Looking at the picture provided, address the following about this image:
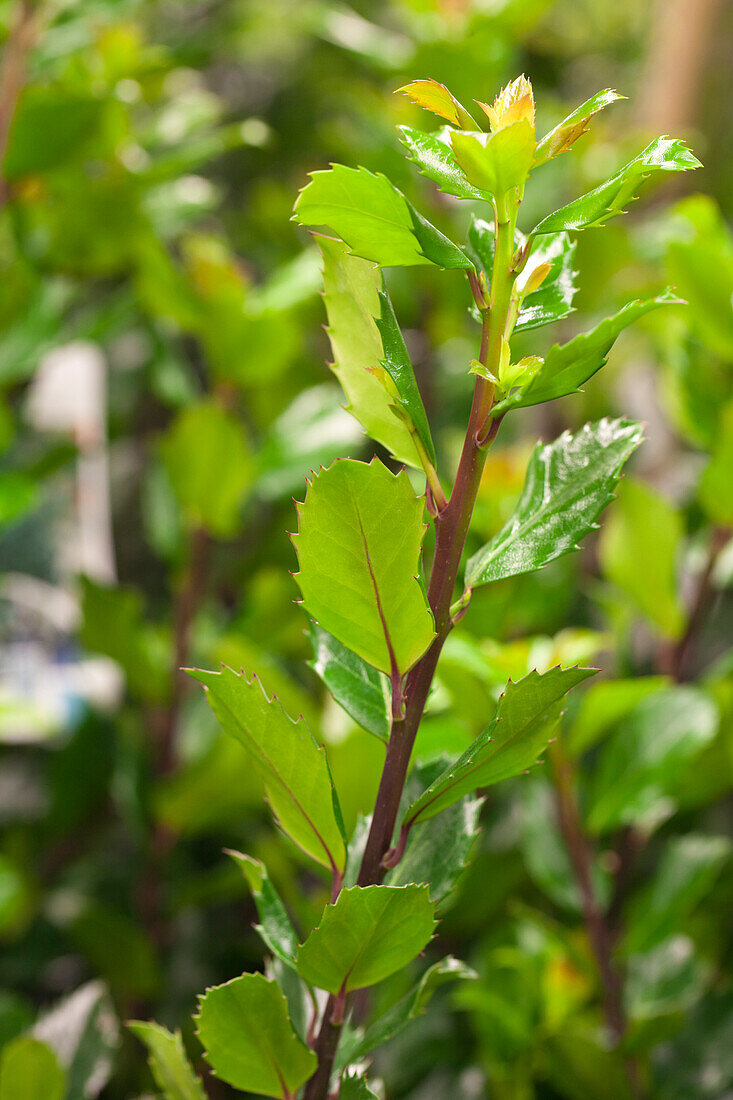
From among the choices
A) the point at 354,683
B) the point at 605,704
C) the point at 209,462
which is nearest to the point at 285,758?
the point at 354,683

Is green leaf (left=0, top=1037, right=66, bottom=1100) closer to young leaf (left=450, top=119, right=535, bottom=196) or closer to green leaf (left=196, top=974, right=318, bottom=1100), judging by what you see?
green leaf (left=196, top=974, right=318, bottom=1100)

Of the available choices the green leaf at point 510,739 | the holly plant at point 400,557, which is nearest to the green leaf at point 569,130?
the holly plant at point 400,557

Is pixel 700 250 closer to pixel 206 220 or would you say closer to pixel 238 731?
pixel 238 731

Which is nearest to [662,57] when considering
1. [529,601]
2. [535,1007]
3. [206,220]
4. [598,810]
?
[206,220]

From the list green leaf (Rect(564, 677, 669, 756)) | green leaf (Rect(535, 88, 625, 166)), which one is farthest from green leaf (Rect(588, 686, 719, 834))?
green leaf (Rect(535, 88, 625, 166))

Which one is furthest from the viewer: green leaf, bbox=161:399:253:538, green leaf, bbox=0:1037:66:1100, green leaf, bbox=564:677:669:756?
green leaf, bbox=161:399:253:538

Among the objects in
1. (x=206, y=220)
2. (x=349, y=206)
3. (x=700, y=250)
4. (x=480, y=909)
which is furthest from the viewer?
(x=206, y=220)
